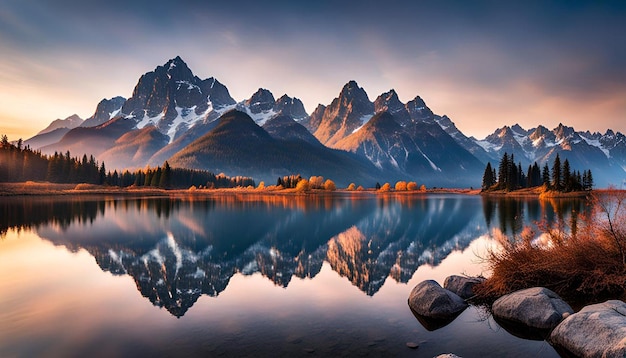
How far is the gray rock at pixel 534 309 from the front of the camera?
15.2 m

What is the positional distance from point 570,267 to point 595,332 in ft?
24.8

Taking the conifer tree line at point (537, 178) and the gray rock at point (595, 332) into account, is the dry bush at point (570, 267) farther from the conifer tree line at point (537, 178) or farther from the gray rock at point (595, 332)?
the conifer tree line at point (537, 178)

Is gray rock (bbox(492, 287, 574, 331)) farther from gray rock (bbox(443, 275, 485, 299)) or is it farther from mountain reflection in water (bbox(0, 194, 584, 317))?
mountain reflection in water (bbox(0, 194, 584, 317))

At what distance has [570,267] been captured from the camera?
19.0 meters

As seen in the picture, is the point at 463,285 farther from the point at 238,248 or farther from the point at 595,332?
the point at 238,248

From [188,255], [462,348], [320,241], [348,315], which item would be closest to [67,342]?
[348,315]

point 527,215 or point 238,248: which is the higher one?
point 527,215

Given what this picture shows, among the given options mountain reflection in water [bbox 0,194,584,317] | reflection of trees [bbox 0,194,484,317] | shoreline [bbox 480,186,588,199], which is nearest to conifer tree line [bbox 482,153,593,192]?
shoreline [bbox 480,186,588,199]

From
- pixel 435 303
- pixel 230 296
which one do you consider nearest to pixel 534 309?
pixel 435 303

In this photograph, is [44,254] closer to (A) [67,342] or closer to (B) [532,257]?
(A) [67,342]

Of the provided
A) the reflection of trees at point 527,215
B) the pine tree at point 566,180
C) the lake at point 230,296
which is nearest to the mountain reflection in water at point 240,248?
the lake at point 230,296

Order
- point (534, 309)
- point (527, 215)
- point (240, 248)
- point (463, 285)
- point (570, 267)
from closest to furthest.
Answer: point (534, 309)
point (570, 267)
point (463, 285)
point (240, 248)
point (527, 215)

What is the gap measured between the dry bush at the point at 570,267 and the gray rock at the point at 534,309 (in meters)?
2.07

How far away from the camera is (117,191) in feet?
629
